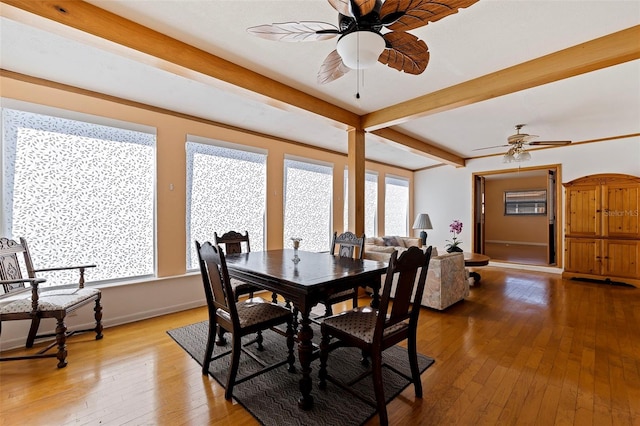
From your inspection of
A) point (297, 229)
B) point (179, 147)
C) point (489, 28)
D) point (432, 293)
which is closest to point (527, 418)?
point (432, 293)

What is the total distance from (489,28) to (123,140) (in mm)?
3754

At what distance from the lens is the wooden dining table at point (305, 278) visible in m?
1.77

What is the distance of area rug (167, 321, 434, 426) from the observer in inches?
67.7

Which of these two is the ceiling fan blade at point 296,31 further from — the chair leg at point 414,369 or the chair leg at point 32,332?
the chair leg at point 32,332

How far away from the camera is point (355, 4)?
142 centimetres

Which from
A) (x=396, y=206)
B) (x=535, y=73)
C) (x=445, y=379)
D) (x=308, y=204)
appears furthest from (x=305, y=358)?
(x=396, y=206)

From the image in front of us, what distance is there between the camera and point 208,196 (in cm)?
393

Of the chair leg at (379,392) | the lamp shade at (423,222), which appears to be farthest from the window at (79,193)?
the lamp shade at (423,222)

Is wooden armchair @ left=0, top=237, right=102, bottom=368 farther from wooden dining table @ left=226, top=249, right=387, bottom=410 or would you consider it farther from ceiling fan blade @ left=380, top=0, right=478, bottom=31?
ceiling fan blade @ left=380, top=0, right=478, bottom=31

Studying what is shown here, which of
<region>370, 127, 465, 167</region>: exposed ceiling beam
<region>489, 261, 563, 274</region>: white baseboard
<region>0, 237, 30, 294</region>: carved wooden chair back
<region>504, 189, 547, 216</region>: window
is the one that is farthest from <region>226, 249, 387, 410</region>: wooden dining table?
<region>504, 189, 547, 216</region>: window

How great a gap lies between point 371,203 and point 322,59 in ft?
14.7

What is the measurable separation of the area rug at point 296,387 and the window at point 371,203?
4224mm

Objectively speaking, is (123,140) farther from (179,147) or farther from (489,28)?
(489,28)

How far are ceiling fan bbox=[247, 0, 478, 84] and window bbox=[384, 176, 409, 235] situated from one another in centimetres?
561
